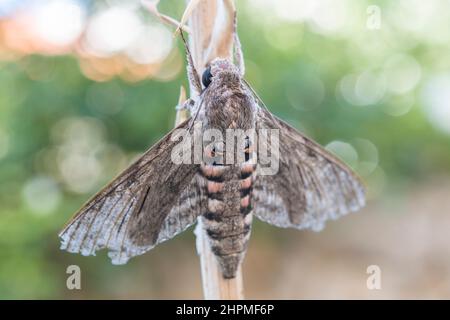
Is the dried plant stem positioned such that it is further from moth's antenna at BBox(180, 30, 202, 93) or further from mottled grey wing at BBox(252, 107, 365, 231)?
mottled grey wing at BBox(252, 107, 365, 231)

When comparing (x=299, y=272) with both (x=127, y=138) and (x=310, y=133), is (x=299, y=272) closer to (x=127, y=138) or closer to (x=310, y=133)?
(x=310, y=133)

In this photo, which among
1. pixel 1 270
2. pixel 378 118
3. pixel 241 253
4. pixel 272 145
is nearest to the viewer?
pixel 241 253

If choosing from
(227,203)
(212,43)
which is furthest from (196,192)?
(212,43)

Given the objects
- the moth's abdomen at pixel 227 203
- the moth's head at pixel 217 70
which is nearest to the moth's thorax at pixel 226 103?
the moth's head at pixel 217 70

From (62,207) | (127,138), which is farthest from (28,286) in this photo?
(127,138)

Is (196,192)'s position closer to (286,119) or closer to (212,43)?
(212,43)

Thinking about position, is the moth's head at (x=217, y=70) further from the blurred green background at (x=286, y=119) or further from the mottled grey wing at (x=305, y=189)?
the blurred green background at (x=286, y=119)
